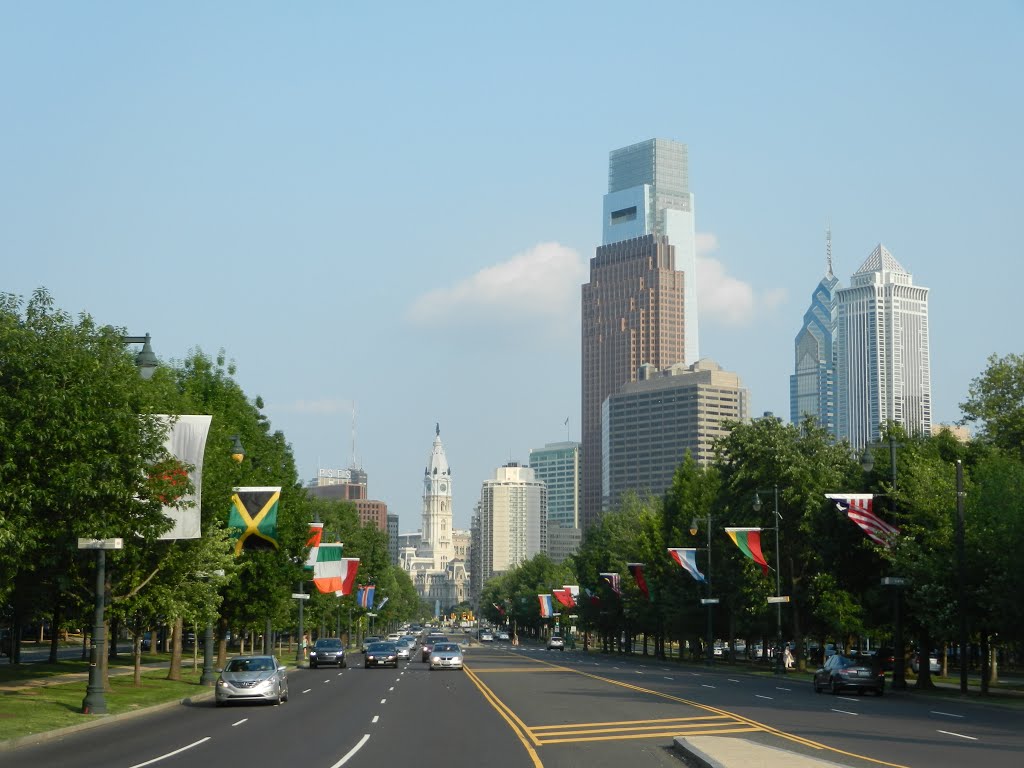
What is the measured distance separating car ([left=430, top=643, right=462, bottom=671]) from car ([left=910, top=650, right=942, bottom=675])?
25.1 m

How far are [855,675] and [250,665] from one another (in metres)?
22.8

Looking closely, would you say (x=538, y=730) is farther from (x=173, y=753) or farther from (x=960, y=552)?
(x=960, y=552)

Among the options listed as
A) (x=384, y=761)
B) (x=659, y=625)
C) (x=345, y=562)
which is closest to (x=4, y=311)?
(x=384, y=761)

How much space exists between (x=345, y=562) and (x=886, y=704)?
45037 mm

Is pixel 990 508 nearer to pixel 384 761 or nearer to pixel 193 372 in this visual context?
pixel 384 761

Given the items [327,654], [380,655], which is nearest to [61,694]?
[327,654]

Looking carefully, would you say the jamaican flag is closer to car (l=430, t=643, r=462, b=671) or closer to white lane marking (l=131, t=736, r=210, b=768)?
white lane marking (l=131, t=736, r=210, b=768)

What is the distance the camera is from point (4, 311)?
3459 cm

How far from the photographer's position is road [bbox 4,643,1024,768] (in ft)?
79.8

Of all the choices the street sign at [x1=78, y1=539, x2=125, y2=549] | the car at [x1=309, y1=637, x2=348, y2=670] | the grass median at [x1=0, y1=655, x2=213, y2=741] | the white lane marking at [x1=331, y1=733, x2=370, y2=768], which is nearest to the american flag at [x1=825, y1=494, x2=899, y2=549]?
the grass median at [x1=0, y1=655, x2=213, y2=741]

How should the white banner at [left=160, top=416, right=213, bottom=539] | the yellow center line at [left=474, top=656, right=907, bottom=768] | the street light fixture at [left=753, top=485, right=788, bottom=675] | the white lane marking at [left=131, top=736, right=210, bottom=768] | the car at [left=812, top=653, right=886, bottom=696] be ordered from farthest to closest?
the street light fixture at [left=753, top=485, right=788, bottom=675]
the car at [left=812, top=653, right=886, bottom=696]
the white banner at [left=160, top=416, right=213, bottom=539]
the yellow center line at [left=474, top=656, right=907, bottom=768]
the white lane marking at [left=131, top=736, right=210, bottom=768]

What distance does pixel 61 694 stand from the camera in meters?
44.2

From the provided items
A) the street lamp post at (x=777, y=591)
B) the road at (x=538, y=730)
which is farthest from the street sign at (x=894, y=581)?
the street lamp post at (x=777, y=591)

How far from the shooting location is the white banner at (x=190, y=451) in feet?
126
